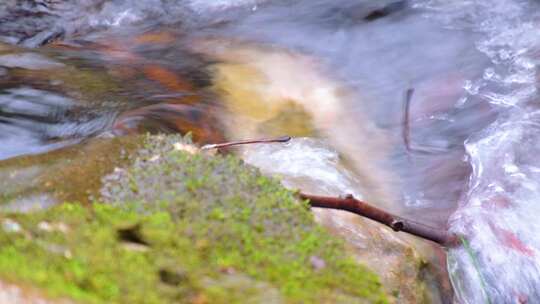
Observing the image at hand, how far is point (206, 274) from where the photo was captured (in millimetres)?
1814

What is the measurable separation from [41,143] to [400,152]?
2457mm

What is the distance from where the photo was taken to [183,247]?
1.88 metres

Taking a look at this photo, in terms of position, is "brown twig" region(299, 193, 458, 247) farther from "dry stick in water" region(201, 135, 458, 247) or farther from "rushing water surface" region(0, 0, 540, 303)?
"rushing water surface" region(0, 0, 540, 303)

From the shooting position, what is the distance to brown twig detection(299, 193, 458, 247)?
2.51m

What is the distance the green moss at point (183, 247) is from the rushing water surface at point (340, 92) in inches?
39.9

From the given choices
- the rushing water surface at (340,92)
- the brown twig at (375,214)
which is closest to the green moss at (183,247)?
the brown twig at (375,214)

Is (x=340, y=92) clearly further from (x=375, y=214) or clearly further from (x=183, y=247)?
(x=183, y=247)

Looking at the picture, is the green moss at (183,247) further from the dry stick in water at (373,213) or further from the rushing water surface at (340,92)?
the rushing water surface at (340,92)

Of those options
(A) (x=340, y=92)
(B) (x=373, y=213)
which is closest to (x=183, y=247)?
(B) (x=373, y=213)

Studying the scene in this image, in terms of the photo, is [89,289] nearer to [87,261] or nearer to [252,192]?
[87,261]

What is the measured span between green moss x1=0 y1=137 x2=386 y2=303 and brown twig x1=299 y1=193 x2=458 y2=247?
0.28 metres

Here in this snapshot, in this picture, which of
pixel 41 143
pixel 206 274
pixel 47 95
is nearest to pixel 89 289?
pixel 206 274

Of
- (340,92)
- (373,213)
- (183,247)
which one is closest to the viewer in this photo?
(183,247)

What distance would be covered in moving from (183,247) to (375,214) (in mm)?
1085
